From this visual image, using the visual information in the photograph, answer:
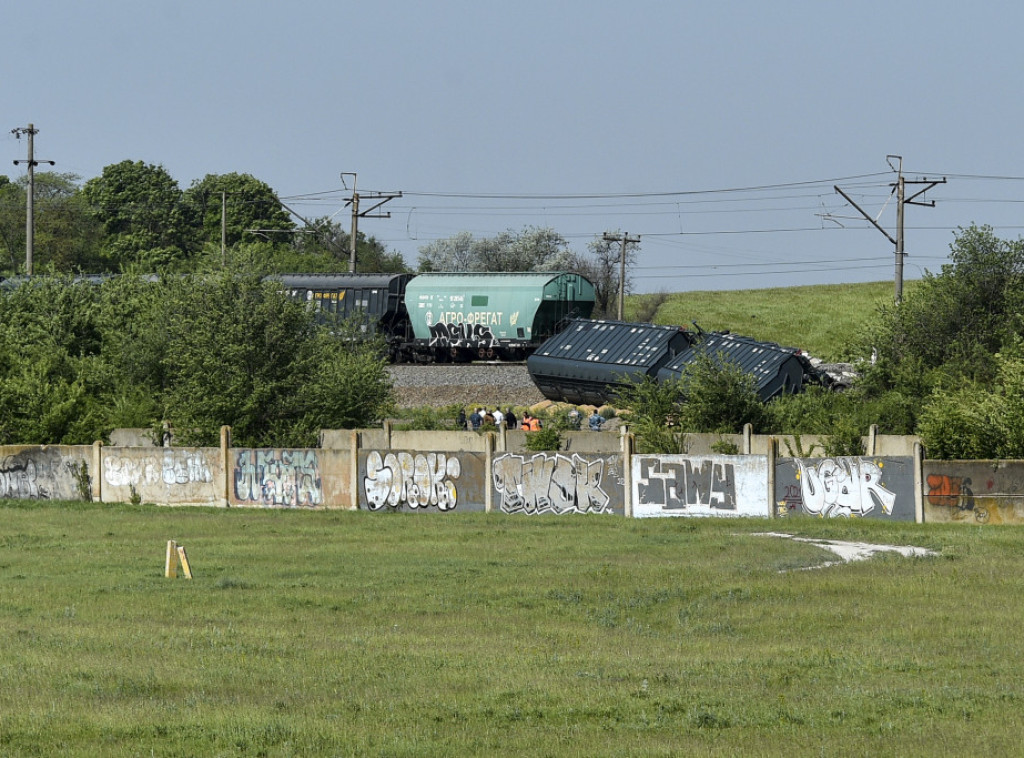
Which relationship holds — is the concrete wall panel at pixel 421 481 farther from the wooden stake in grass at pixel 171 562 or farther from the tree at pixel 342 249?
the tree at pixel 342 249

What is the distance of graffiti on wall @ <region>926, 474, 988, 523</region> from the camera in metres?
24.2

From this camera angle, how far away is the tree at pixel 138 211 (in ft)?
420

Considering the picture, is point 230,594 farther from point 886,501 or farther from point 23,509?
point 23,509

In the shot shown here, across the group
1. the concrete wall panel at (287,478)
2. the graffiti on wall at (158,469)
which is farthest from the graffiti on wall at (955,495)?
the graffiti on wall at (158,469)

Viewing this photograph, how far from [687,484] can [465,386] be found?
3298 cm

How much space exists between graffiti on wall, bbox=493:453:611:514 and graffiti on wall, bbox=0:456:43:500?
1402 cm

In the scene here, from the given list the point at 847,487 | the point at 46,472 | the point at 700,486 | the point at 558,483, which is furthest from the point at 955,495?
the point at 46,472

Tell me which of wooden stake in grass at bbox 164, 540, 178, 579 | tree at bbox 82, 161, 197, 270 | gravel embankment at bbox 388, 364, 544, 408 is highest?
tree at bbox 82, 161, 197, 270

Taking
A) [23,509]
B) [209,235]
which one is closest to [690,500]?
[23,509]

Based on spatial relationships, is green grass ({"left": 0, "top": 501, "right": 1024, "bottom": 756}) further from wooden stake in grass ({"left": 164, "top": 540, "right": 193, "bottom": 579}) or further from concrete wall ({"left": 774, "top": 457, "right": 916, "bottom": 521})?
concrete wall ({"left": 774, "top": 457, "right": 916, "bottom": 521})

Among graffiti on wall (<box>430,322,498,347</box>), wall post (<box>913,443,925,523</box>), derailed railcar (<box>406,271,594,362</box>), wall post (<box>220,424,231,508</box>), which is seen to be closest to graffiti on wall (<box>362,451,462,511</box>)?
wall post (<box>220,424,231,508</box>)

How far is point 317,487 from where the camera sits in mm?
31203

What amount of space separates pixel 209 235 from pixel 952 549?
116789mm

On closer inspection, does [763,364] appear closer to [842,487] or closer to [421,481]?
[421,481]
